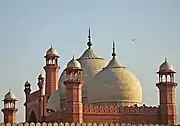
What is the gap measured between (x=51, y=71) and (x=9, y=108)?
2.30 meters

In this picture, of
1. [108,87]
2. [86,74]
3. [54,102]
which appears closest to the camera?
[108,87]

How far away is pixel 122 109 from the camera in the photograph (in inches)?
797

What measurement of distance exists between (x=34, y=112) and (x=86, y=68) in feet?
9.73

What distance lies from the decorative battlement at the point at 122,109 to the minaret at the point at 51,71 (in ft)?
12.7

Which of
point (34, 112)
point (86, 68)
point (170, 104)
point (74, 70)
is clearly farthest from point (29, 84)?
point (170, 104)

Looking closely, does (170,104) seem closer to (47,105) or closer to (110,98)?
(110,98)

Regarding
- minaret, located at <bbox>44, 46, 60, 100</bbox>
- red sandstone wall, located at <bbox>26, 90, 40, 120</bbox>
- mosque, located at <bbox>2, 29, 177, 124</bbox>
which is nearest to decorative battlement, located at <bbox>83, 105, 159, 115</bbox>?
mosque, located at <bbox>2, 29, 177, 124</bbox>

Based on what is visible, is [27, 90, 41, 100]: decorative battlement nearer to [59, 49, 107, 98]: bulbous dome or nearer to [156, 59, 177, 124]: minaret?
[59, 49, 107, 98]: bulbous dome

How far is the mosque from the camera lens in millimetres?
19688

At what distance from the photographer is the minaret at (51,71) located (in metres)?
23.3

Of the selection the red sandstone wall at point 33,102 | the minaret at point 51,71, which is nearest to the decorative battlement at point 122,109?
the red sandstone wall at point 33,102

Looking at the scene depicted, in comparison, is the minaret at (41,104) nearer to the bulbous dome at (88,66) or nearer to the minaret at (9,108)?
the bulbous dome at (88,66)

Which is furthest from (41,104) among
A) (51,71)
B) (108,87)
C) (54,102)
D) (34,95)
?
(108,87)

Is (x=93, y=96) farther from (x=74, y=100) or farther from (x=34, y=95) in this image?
(x=34, y=95)
